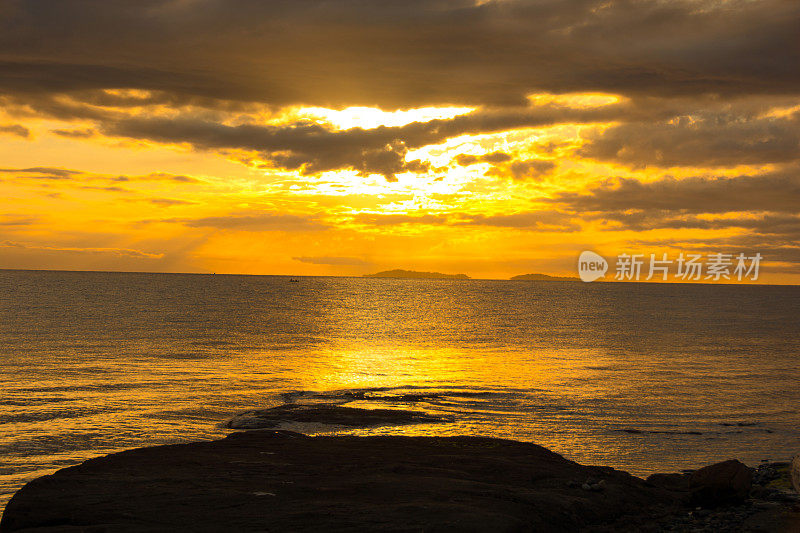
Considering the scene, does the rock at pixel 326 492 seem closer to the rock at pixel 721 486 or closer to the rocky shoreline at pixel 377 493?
the rocky shoreline at pixel 377 493

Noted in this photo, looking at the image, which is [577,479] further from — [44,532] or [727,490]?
[44,532]

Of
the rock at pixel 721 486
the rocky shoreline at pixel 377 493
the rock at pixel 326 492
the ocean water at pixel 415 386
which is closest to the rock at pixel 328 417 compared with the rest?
the ocean water at pixel 415 386

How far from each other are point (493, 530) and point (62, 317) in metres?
108

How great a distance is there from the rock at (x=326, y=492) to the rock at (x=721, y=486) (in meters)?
0.93

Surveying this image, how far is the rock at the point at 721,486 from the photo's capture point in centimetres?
2033

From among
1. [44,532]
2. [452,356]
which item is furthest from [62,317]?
[44,532]

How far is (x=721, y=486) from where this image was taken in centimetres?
2036

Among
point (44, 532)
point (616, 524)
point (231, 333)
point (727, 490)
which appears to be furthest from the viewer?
point (231, 333)

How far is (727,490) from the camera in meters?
20.3

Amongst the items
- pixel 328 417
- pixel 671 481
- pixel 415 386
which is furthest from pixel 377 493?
pixel 415 386

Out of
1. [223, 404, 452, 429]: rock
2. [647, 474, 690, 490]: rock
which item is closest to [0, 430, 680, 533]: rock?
[647, 474, 690, 490]: rock

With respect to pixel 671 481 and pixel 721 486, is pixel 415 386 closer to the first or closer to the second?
pixel 671 481

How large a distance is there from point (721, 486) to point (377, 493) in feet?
33.6

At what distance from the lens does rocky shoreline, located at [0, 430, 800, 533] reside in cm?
1587
